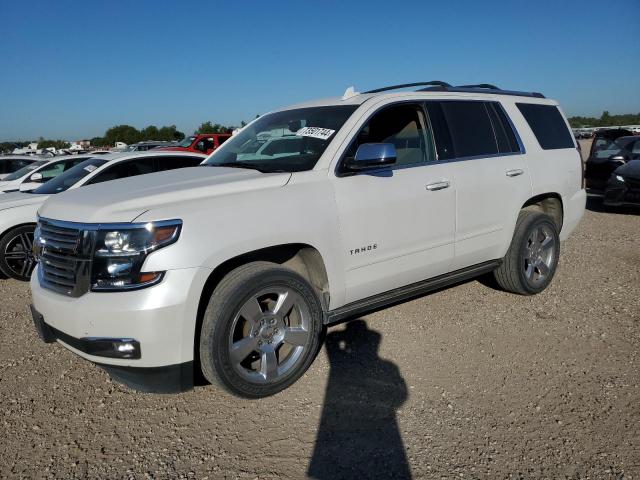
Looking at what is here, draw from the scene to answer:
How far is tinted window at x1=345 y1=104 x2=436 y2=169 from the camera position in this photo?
3.83 m

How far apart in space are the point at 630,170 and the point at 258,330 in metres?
9.12

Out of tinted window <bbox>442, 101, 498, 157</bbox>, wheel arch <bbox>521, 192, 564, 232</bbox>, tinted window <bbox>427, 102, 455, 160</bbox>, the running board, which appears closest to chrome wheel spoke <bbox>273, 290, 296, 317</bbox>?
the running board

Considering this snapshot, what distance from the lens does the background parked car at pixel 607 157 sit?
10602 millimetres

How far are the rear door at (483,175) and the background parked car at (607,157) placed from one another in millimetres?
7335

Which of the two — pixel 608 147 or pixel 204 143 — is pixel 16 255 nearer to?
pixel 608 147

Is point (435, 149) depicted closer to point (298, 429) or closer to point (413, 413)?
point (413, 413)

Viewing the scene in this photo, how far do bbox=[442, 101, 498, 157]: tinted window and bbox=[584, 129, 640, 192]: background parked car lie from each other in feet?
24.7

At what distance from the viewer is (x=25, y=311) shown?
196 inches

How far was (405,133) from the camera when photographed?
156 inches

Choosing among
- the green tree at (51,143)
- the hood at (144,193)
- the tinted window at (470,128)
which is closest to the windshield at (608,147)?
the tinted window at (470,128)

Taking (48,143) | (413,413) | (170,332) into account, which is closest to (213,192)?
(170,332)

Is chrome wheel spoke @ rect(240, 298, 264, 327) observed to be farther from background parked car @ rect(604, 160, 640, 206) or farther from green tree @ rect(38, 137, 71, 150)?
green tree @ rect(38, 137, 71, 150)

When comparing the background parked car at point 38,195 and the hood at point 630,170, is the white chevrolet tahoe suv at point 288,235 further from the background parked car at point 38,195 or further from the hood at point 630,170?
the hood at point 630,170

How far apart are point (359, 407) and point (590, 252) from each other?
509cm
